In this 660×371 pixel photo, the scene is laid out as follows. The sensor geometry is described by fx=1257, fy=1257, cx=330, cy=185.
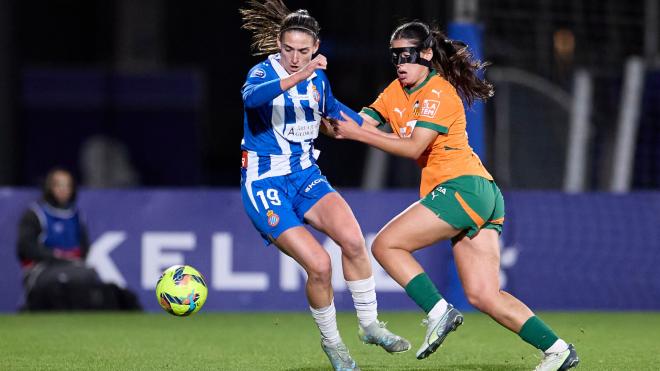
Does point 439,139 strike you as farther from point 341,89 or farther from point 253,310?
point 341,89

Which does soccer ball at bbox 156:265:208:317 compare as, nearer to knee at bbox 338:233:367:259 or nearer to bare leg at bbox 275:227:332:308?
bare leg at bbox 275:227:332:308

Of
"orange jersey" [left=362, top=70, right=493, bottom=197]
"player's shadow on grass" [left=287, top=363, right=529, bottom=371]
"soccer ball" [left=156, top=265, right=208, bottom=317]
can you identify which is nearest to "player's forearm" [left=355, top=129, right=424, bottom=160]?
"orange jersey" [left=362, top=70, right=493, bottom=197]

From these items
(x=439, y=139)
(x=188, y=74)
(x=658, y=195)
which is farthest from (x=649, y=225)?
(x=188, y=74)

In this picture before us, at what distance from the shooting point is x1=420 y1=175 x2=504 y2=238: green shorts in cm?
667

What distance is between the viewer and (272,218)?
6.85 metres

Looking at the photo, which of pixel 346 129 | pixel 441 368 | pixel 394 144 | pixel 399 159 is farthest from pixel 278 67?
pixel 399 159

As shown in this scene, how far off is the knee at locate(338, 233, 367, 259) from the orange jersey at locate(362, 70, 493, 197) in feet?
1.43

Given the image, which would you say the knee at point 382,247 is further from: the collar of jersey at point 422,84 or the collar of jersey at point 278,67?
the collar of jersey at point 278,67

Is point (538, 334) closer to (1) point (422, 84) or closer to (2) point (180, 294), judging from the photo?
(1) point (422, 84)

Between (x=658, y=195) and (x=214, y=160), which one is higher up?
(x=658, y=195)

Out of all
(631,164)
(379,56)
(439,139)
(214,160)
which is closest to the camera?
(439,139)

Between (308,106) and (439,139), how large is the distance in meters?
0.77

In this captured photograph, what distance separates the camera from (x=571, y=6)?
582 inches

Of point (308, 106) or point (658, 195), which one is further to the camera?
point (658, 195)
